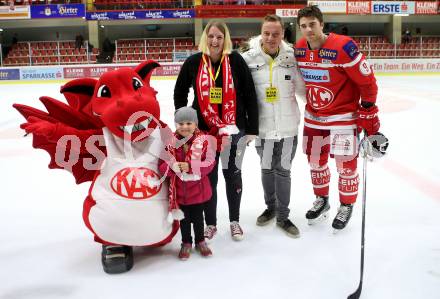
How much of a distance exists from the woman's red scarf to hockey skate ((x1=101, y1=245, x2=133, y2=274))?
2.71ft

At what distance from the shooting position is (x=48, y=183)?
3.82 meters

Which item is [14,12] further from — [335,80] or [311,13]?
[335,80]

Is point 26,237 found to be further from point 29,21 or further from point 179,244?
point 29,21

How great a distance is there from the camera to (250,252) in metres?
2.44

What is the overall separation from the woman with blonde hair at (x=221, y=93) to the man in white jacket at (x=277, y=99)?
0.13 metres

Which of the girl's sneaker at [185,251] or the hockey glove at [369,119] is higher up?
the hockey glove at [369,119]

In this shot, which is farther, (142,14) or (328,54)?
(142,14)

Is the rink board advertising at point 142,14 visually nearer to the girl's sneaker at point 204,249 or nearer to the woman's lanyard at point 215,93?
the woman's lanyard at point 215,93

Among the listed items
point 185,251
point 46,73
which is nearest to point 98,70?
point 46,73

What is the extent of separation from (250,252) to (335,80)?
110cm

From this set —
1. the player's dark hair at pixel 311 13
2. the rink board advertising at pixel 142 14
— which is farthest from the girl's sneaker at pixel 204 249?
the rink board advertising at pixel 142 14

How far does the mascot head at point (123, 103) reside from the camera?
6.70ft

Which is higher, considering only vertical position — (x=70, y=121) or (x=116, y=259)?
(x=70, y=121)

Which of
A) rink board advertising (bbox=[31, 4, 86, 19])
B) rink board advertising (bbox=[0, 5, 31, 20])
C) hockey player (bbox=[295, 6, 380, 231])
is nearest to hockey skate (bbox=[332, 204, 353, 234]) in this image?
hockey player (bbox=[295, 6, 380, 231])
